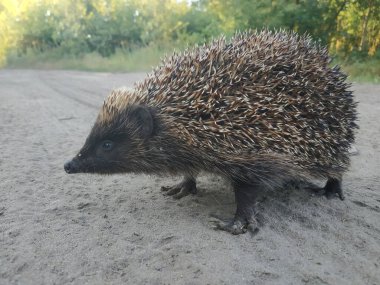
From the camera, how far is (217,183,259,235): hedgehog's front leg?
12.6ft

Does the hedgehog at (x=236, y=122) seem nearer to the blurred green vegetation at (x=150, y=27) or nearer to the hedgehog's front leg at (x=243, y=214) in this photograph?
the hedgehog's front leg at (x=243, y=214)

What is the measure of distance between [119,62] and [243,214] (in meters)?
25.9

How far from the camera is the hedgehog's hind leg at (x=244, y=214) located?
385cm

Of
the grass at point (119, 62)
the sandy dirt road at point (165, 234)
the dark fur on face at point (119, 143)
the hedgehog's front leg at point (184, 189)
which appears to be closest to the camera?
the sandy dirt road at point (165, 234)

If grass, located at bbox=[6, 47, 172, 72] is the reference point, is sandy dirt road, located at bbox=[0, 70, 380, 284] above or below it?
above

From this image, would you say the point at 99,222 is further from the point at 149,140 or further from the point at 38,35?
the point at 38,35

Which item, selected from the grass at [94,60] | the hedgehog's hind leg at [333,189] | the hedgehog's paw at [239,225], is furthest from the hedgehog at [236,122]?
the grass at [94,60]

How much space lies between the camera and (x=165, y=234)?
3.71 metres

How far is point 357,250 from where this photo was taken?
3.52 metres

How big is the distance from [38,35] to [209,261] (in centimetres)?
4227

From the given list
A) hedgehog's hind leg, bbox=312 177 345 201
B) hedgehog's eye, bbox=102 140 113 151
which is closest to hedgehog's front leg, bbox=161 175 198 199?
hedgehog's eye, bbox=102 140 113 151

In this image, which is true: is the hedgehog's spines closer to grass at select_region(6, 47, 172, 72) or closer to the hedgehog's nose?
the hedgehog's nose

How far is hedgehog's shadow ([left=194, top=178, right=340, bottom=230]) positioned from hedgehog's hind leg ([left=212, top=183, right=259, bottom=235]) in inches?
4.5

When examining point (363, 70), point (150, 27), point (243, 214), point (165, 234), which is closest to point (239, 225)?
point (243, 214)
